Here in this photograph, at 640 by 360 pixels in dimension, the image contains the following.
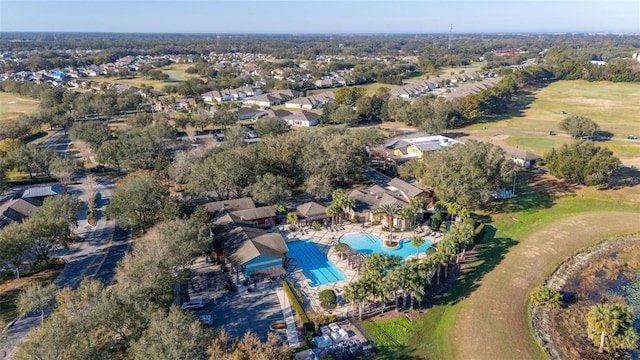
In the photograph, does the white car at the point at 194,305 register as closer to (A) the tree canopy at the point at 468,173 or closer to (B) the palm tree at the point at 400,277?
(B) the palm tree at the point at 400,277

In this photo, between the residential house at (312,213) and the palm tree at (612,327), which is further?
the residential house at (312,213)

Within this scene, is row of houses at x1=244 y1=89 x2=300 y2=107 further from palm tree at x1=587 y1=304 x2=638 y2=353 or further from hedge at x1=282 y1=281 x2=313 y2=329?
palm tree at x1=587 y1=304 x2=638 y2=353

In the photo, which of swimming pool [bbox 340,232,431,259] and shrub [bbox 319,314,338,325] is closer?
shrub [bbox 319,314,338,325]

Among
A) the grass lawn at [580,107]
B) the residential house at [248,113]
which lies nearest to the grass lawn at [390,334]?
the grass lawn at [580,107]

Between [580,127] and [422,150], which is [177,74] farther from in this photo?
[580,127]

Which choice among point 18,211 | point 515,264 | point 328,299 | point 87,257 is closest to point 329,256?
point 328,299

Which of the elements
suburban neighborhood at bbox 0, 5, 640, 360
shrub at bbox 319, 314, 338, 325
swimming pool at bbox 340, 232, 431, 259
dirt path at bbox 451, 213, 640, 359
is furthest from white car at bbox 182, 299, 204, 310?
dirt path at bbox 451, 213, 640, 359
